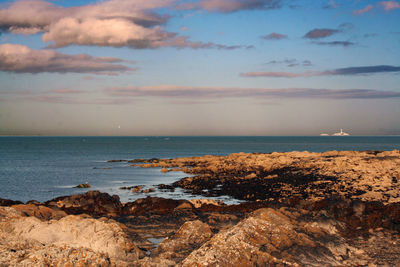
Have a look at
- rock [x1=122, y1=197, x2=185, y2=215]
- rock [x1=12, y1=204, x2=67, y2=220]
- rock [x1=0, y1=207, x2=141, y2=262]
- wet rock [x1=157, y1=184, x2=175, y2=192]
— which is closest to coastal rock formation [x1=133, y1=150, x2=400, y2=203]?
wet rock [x1=157, y1=184, x2=175, y2=192]

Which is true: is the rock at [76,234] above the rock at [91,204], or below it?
above

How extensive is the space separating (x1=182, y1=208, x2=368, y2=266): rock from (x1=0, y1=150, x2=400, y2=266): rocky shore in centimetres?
3

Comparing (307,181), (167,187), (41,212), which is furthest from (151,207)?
(307,181)

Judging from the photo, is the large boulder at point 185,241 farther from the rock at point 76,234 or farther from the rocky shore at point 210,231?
the rock at point 76,234

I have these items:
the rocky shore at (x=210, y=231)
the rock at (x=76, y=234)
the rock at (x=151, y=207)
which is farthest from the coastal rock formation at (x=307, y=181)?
the rock at (x=76, y=234)

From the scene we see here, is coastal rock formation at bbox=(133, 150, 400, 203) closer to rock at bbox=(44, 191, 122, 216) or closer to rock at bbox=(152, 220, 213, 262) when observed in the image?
rock at bbox=(44, 191, 122, 216)

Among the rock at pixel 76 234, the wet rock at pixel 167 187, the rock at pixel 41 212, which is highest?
the rock at pixel 76 234

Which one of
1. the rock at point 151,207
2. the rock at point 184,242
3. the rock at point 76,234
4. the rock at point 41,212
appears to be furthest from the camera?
the rock at point 151,207

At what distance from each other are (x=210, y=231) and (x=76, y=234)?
15.9 ft

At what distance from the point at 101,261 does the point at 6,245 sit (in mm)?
2873

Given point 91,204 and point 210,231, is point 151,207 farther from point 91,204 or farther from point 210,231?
point 210,231

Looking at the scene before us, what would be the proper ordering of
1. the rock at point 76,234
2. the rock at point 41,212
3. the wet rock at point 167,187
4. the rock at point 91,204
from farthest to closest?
1. the wet rock at point 167,187
2. the rock at point 91,204
3. the rock at point 41,212
4. the rock at point 76,234

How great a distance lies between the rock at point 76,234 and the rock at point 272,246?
3.02 metres

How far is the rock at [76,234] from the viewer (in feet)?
41.1
